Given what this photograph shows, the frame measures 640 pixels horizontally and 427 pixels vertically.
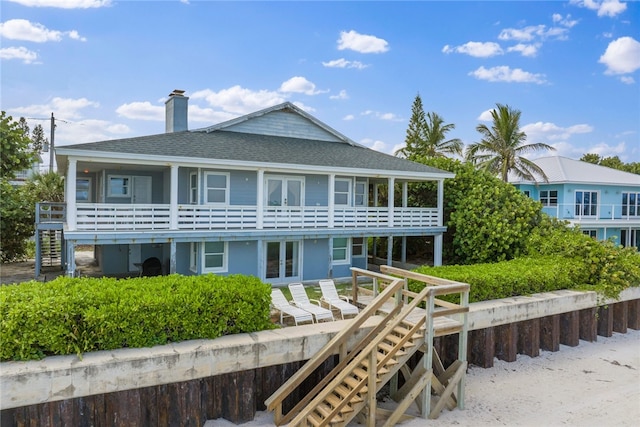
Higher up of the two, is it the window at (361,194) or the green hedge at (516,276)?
the window at (361,194)

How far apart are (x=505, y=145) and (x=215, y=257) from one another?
24.5 m

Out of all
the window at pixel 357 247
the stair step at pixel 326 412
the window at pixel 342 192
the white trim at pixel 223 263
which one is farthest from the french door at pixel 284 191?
the stair step at pixel 326 412

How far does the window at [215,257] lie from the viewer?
1486 cm

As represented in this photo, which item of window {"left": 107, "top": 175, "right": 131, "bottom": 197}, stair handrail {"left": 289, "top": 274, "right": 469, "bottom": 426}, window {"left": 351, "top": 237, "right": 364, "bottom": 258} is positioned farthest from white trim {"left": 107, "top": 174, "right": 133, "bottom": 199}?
stair handrail {"left": 289, "top": 274, "right": 469, "bottom": 426}

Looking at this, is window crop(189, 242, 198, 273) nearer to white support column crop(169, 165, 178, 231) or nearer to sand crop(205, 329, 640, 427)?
white support column crop(169, 165, 178, 231)

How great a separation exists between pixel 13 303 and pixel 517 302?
459 inches

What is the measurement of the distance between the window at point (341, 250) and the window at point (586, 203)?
1679cm

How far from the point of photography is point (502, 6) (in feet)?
58.6

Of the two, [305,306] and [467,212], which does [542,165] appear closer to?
[467,212]

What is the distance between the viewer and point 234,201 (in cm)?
1566

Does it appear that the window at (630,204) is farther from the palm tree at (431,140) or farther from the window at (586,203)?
the palm tree at (431,140)

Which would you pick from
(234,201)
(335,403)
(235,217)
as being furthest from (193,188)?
(335,403)

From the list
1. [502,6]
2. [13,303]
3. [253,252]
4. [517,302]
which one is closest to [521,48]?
[502,6]

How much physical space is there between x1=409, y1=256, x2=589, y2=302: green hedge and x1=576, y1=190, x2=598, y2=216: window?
43.3 feet
